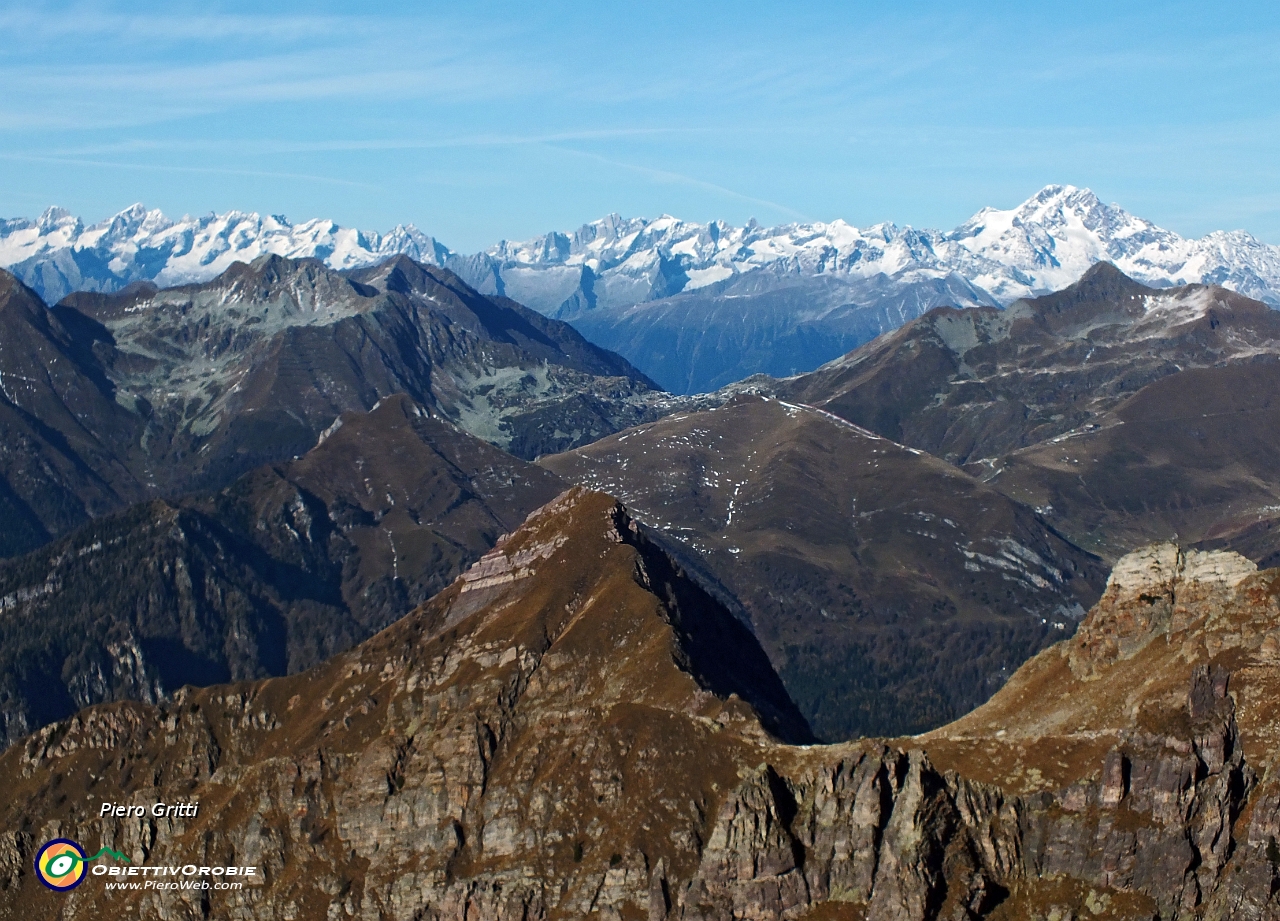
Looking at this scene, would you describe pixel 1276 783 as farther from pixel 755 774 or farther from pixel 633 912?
pixel 633 912

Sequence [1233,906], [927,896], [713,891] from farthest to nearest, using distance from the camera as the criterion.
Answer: [713,891] < [927,896] < [1233,906]

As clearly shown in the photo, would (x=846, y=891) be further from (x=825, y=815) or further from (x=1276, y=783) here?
(x=1276, y=783)

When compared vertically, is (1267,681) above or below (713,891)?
above

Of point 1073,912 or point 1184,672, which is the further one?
point 1184,672

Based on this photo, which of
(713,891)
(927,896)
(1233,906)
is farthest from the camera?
(713,891)

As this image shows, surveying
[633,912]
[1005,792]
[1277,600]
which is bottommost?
[633,912]

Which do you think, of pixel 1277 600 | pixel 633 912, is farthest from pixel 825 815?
pixel 1277 600

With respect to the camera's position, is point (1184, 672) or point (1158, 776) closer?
point (1158, 776)

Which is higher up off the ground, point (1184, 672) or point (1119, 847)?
point (1184, 672)

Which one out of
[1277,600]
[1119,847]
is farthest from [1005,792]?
[1277,600]
